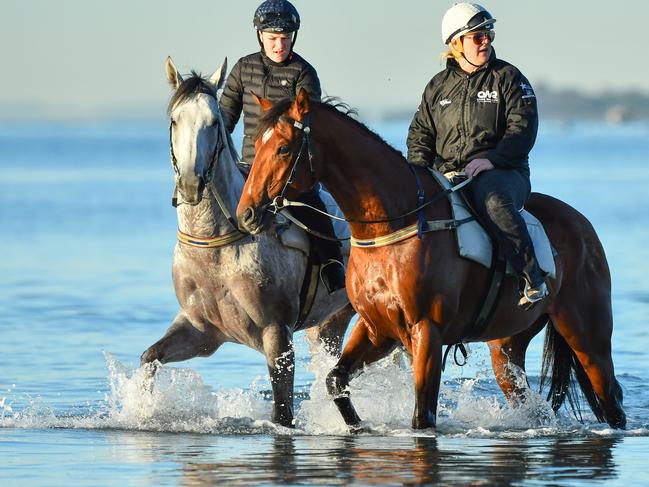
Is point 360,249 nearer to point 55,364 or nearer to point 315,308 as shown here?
point 315,308

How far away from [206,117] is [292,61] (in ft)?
4.31

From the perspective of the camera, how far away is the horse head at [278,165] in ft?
31.6

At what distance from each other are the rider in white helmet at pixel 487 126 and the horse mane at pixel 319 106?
674mm

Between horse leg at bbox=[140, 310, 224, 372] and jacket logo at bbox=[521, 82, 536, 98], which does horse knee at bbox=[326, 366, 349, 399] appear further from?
jacket logo at bbox=[521, 82, 536, 98]

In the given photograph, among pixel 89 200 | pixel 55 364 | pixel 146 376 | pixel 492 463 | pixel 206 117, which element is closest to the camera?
pixel 492 463

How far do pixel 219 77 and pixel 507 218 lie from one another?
2174 millimetres

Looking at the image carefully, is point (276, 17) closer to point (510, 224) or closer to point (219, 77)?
point (219, 77)

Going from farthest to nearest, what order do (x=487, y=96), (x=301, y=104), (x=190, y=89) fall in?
(x=190, y=89) < (x=487, y=96) < (x=301, y=104)

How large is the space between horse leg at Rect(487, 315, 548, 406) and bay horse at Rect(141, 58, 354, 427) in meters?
1.52

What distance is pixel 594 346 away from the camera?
1116 centimetres

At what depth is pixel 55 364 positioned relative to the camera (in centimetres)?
1545

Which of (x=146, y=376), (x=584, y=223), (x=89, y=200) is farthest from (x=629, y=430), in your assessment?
(x=89, y=200)

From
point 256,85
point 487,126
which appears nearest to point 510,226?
point 487,126

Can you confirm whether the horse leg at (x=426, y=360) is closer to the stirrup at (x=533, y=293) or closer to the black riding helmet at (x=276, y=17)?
the stirrup at (x=533, y=293)
